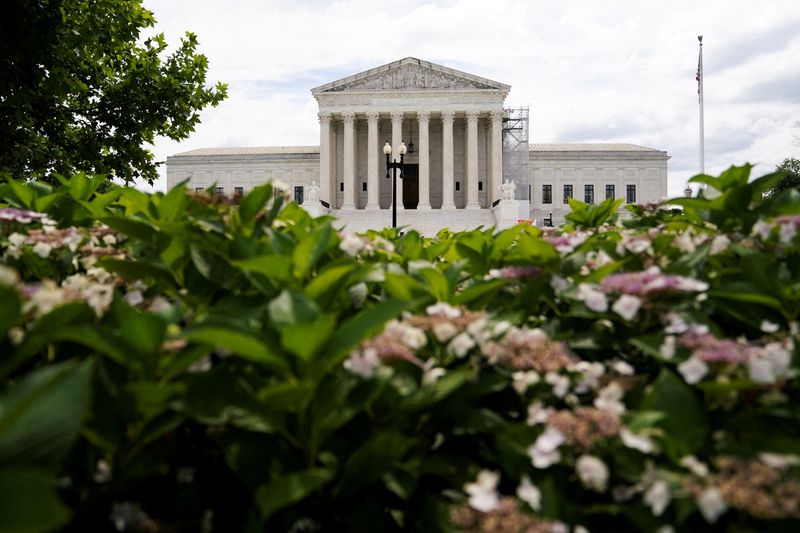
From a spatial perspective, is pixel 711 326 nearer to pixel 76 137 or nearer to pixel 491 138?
pixel 76 137

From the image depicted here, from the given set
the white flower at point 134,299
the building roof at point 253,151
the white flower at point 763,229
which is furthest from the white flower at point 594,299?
the building roof at point 253,151

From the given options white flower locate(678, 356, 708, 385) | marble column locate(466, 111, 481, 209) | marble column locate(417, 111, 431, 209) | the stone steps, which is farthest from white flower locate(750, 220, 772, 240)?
marble column locate(466, 111, 481, 209)

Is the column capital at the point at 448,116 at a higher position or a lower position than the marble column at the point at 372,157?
higher

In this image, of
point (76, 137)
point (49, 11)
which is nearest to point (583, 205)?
point (49, 11)

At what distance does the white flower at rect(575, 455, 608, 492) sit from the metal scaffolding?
5696 cm

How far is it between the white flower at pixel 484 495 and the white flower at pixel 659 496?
0.27 m

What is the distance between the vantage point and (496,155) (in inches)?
2099

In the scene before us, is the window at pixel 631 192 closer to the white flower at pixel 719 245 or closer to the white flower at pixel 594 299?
the white flower at pixel 719 245

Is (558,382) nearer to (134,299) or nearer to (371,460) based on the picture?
(371,460)

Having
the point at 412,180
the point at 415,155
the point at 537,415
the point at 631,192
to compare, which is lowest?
the point at 537,415

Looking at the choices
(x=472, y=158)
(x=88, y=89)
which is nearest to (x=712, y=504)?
(x=88, y=89)

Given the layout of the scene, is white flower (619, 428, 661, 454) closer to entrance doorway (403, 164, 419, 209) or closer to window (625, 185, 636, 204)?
entrance doorway (403, 164, 419, 209)

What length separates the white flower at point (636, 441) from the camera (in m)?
1.07

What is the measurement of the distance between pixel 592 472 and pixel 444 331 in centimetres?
Answer: 48
